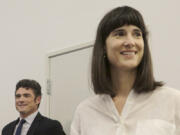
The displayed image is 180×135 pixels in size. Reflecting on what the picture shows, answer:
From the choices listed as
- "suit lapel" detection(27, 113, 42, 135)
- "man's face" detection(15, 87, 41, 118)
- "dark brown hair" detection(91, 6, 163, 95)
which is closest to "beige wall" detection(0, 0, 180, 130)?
"man's face" detection(15, 87, 41, 118)

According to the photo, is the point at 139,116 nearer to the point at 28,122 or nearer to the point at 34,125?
the point at 34,125

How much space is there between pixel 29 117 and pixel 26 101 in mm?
138

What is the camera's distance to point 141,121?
1.18 metres

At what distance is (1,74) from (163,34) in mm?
1780

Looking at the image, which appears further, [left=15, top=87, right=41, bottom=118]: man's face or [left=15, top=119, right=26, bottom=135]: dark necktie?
[left=15, top=87, right=41, bottom=118]: man's face

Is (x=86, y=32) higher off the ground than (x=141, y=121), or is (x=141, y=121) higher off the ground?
(x=86, y=32)

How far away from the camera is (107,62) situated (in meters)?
1.36

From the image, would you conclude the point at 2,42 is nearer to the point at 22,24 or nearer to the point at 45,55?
the point at 22,24

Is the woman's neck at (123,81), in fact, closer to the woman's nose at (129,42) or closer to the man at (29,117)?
the woman's nose at (129,42)

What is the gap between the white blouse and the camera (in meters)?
1.15

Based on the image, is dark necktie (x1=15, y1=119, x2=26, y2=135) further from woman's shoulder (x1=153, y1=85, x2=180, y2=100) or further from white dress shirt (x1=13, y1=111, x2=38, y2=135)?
woman's shoulder (x1=153, y1=85, x2=180, y2=100)

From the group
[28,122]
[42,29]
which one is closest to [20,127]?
[28,122]

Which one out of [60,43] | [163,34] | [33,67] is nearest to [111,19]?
[163,34]

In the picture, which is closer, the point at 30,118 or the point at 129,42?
the point at 129,42
